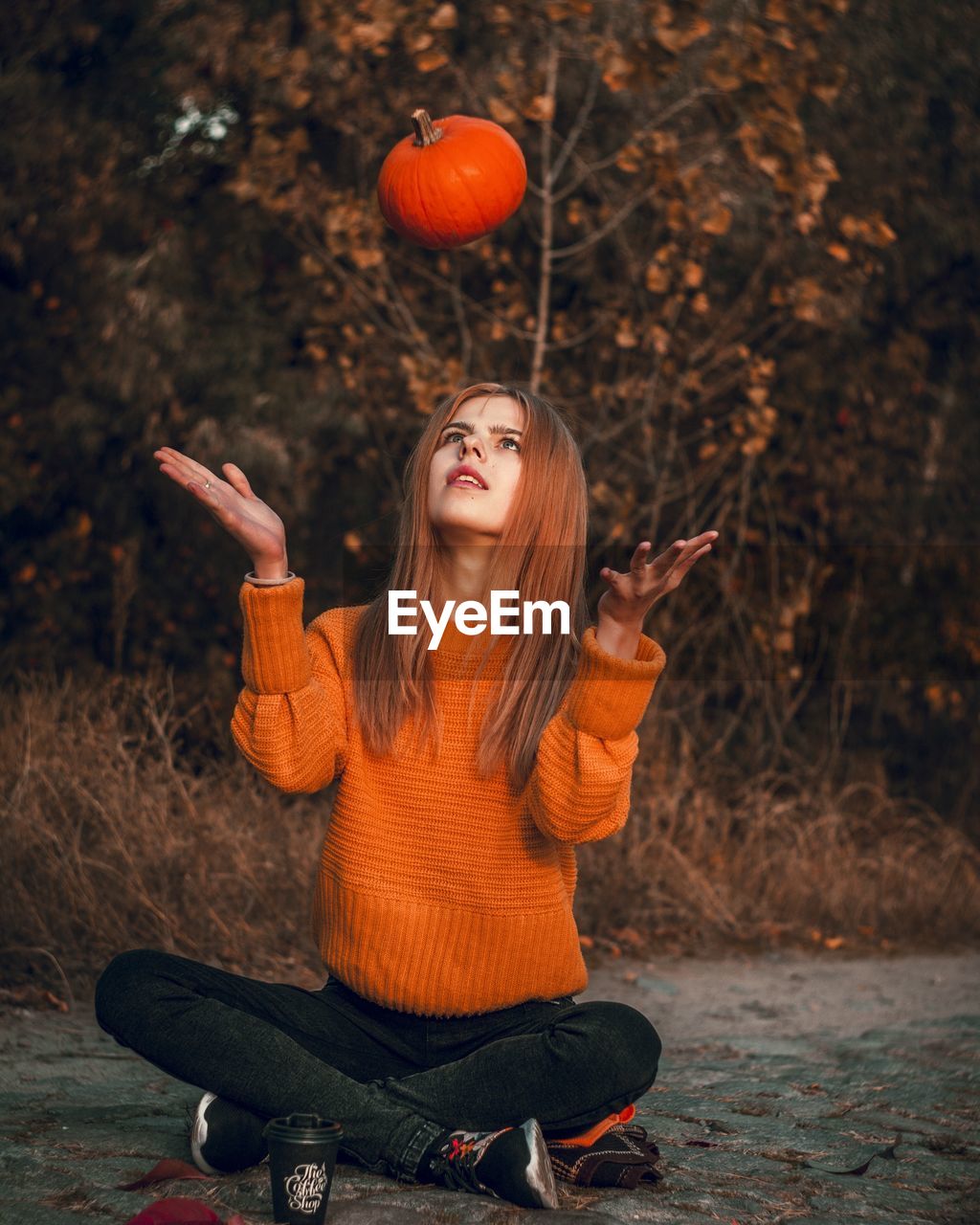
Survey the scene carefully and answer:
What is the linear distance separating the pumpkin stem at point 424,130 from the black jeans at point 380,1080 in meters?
2.32

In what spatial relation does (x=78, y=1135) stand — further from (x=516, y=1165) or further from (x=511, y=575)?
(x=511, y=575)

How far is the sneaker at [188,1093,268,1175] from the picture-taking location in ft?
8.57

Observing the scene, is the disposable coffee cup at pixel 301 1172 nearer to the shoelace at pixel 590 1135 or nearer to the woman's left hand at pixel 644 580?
the shoelace at pixel 590 1135

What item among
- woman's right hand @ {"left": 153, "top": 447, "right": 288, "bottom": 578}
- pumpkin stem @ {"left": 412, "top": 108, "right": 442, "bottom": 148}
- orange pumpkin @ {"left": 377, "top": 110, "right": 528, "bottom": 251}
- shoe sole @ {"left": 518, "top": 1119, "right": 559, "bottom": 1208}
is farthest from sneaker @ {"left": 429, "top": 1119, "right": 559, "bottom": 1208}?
pumpkin stem @ {"left": 412, "top": 108, "right": 442, "bottom": 148}

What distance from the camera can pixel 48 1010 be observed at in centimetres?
396

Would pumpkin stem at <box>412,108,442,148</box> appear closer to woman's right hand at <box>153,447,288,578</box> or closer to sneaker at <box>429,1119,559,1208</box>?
woman's right hand at <box>153,447,288,578</box>

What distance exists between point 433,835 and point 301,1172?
0.72m

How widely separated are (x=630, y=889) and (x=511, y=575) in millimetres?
2586

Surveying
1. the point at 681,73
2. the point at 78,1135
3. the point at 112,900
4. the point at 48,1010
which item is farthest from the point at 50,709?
the point at 681,73

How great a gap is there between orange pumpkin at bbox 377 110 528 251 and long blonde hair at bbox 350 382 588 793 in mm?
1101

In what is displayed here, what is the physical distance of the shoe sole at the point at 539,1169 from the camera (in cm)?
245

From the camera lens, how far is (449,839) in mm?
2830

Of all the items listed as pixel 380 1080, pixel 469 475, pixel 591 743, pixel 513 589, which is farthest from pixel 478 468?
pixel 380 1080

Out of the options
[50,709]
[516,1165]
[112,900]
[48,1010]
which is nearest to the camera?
[516,1165]
